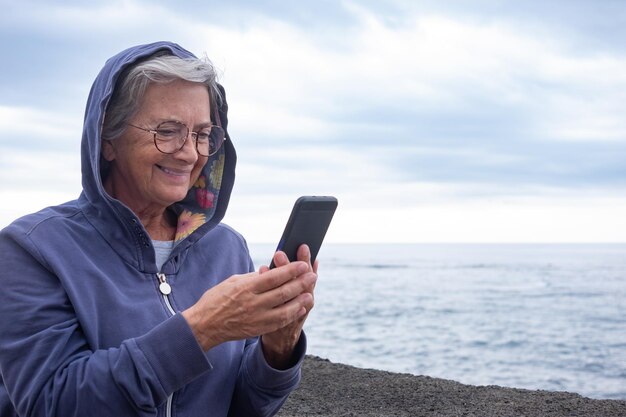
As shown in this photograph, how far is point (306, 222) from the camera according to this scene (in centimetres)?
229

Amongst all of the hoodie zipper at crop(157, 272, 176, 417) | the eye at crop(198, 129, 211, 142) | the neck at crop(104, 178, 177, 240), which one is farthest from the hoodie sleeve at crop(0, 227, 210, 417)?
the eye at crop(198, 129, 211, 142)

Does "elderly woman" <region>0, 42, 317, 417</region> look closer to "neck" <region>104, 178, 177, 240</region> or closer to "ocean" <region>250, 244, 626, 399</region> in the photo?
"neck" <region>104, 178, 177, 240</region>

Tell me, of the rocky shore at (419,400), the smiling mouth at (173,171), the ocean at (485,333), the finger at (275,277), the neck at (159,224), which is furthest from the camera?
the ocean at (485,333)

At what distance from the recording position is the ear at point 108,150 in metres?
→ 2.58

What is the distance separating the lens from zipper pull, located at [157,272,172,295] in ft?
8.31

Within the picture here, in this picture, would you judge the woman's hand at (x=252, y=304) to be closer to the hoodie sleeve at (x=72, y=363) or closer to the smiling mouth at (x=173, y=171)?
the hoodie sleeve at (x=72, y=363)

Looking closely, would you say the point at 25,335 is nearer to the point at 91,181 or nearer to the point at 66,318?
the point at 66,318

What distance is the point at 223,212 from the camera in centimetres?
290

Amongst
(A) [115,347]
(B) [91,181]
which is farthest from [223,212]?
(A) [115,347]

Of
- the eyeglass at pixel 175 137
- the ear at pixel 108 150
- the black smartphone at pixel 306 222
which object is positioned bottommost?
the black smartphone at pixel 306 222

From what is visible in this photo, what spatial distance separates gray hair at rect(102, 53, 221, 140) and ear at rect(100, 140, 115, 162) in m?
0.02

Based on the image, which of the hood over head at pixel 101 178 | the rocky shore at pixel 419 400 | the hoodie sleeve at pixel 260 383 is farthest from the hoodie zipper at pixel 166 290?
the rocky shore at pixel 419 400

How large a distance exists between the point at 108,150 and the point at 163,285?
1.66 ft

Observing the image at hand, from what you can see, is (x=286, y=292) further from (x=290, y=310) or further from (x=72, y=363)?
(x=72, y=363)
